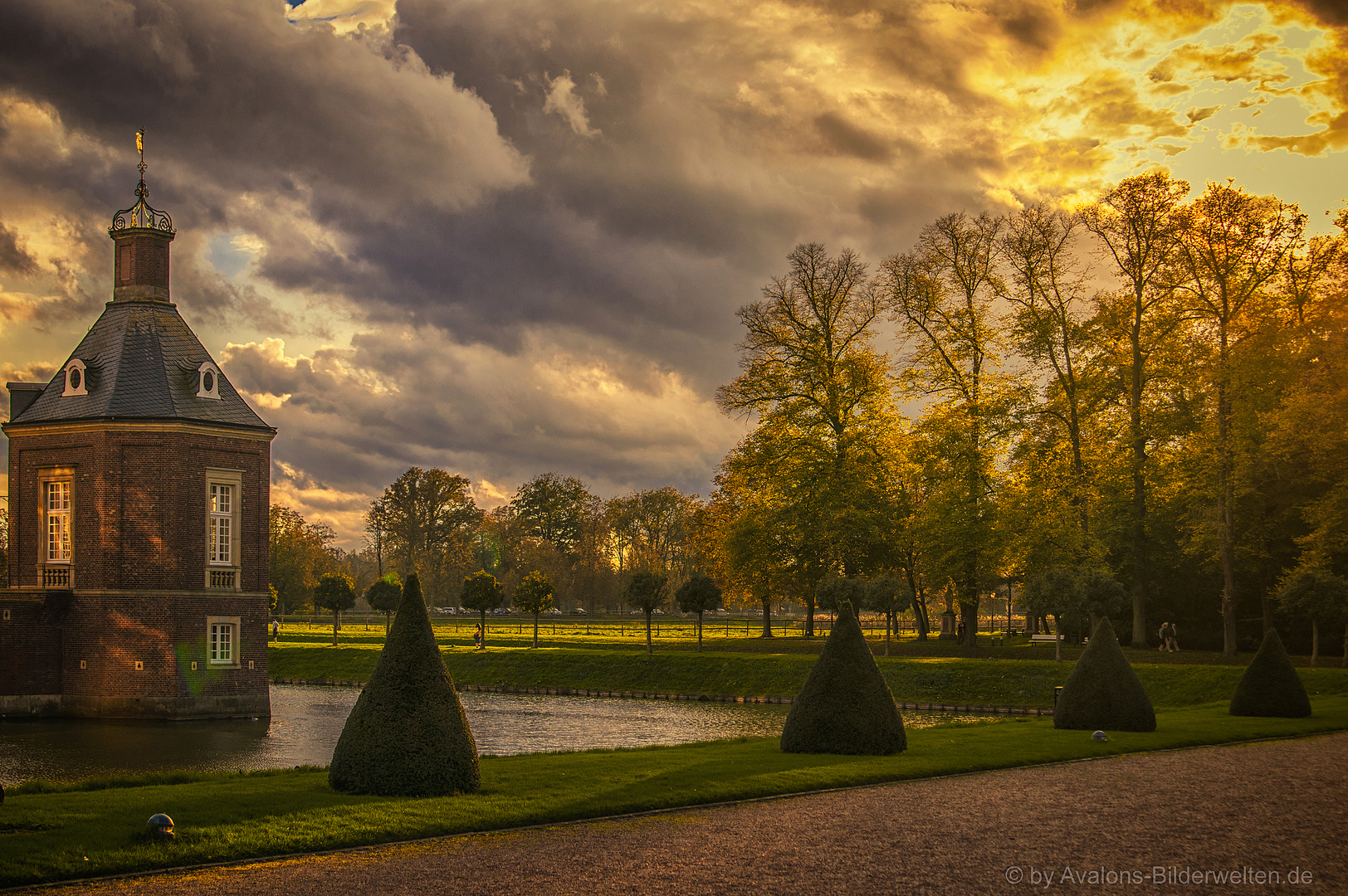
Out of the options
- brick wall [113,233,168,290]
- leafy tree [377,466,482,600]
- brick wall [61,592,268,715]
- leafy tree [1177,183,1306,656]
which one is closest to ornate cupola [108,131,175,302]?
brick wall [113,233,168,290]

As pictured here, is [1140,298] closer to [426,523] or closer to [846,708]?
[846,708]

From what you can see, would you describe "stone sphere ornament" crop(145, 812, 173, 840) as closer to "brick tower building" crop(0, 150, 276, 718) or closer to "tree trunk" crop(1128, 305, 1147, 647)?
"brick tower building" crop(0, 150, 276, 718)

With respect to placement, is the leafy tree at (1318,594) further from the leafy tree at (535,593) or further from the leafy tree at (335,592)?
the leafy tree at (335,592)

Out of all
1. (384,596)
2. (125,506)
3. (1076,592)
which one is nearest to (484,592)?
(384,596)

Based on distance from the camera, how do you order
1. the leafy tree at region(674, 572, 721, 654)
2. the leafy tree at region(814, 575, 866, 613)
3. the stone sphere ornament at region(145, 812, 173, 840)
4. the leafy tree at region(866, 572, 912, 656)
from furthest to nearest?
the leafy tree at region(674, 572, 721, 654)
the leafy tree at region(814, 575, 866, 613)
the leafy tree at region(866, 572, 912, 656)
the stone sphere ornament at region(145, 812, 173, 840)

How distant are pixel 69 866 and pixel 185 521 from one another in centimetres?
2612

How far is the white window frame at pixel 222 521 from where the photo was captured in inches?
1355

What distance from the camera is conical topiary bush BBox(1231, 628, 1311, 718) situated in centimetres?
2388

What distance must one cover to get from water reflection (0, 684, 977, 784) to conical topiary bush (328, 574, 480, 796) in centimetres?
880

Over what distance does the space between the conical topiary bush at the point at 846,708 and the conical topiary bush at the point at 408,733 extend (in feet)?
21.5

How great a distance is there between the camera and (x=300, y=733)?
29.6m

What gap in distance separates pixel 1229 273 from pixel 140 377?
38347mm

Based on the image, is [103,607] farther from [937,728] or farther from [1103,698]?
[1103,698]

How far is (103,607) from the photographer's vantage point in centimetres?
3303
